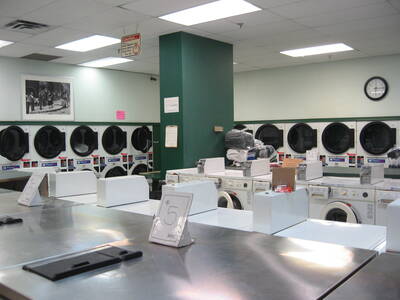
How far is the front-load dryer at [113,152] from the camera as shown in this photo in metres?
8.44

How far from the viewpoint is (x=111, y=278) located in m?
1.36

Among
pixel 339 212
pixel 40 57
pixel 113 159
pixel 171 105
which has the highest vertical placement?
pixel 40 57

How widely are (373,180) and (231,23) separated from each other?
2740 mm

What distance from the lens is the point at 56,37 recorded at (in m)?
6.00

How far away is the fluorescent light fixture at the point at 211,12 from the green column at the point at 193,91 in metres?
0.60

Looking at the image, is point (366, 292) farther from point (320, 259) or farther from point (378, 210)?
point (378, 210)

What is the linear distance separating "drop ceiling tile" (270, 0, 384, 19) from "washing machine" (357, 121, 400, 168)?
3297 millimetres

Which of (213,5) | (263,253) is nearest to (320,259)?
(263,253)

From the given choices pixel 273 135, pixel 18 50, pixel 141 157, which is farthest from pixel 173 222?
pixel 141 157

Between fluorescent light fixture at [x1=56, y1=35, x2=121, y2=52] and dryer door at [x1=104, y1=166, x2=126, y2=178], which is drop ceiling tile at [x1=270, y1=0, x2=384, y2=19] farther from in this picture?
dryer door at [x1=104, y1=166, x2=126, y2=178]

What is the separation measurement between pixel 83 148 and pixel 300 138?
4.58 m

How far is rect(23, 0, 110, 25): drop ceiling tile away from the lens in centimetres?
450

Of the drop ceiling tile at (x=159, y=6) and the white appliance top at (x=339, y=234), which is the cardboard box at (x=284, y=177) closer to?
the white appliance top at (x=339, y=234)

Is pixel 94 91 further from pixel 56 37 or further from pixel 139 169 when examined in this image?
pixel 56 37
